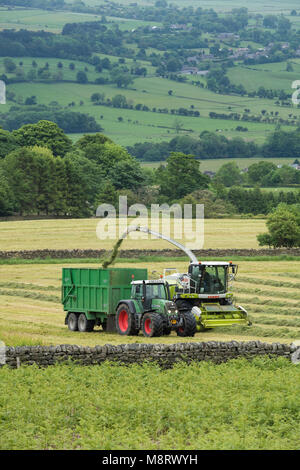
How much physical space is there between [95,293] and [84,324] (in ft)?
4.51

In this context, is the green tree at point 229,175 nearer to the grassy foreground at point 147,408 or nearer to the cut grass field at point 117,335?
the cut grass field at point 117,335

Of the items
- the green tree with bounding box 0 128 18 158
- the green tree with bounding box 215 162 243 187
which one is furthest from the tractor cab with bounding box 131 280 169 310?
the green tree with bounding box 215 162 243 187

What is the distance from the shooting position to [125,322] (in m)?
30.8

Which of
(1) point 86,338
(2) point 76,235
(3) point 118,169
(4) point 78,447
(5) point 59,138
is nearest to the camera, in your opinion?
(4) point 78,447

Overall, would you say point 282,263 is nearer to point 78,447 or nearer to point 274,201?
point 78,447

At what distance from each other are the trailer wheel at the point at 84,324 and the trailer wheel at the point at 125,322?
1.86 metres

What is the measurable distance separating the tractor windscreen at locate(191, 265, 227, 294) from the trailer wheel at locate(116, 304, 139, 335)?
112 inches

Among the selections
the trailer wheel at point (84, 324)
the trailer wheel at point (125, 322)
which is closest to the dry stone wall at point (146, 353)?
the trailer wheel at point (125, 322)

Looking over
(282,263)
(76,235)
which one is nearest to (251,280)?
(282,263)

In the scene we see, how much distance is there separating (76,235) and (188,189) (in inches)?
2103

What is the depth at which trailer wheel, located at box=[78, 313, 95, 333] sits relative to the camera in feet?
107

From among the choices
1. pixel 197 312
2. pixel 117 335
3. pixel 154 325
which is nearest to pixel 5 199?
pixel 117 335

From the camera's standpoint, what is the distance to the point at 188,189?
132m

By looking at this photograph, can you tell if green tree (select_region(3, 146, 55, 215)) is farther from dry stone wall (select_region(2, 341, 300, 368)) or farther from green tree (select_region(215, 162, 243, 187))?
dry stone wall (select_region(2, 341, 300, 368))
